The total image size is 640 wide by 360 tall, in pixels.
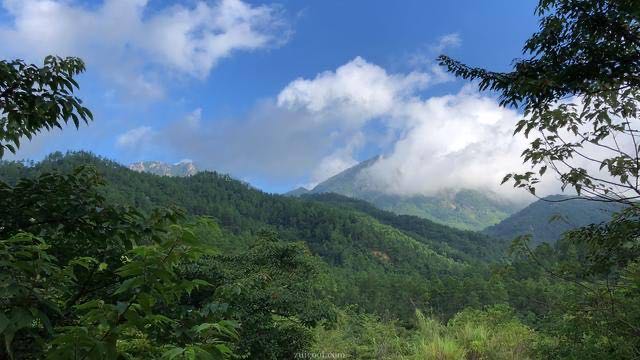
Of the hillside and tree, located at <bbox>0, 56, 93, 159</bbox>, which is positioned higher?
the hillside

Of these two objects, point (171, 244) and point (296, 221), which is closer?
point (171, 244)

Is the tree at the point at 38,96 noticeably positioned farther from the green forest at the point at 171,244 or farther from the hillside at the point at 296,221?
the hillside at the point at 296,221

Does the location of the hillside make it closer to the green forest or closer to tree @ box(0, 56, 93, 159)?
the green forest

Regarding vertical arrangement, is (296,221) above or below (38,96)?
above

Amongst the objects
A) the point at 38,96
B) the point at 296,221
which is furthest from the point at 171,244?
the point at 296,221

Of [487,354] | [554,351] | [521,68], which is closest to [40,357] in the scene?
[521,68]

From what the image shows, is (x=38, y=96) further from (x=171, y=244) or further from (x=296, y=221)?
(x=296, y=221)

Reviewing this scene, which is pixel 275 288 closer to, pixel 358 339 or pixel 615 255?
pixel 358 339

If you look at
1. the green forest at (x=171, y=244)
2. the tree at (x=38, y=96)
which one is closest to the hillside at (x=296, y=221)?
the green forest at (x=171, y=244)

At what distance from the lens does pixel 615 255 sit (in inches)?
181

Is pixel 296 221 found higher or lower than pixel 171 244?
higher

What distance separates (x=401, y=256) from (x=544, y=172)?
13346cm

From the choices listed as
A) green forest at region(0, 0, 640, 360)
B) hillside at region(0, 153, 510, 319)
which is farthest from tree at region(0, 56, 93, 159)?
hillside at region(0, 153, 510, 319)

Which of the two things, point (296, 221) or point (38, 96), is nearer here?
point (38, 96)
